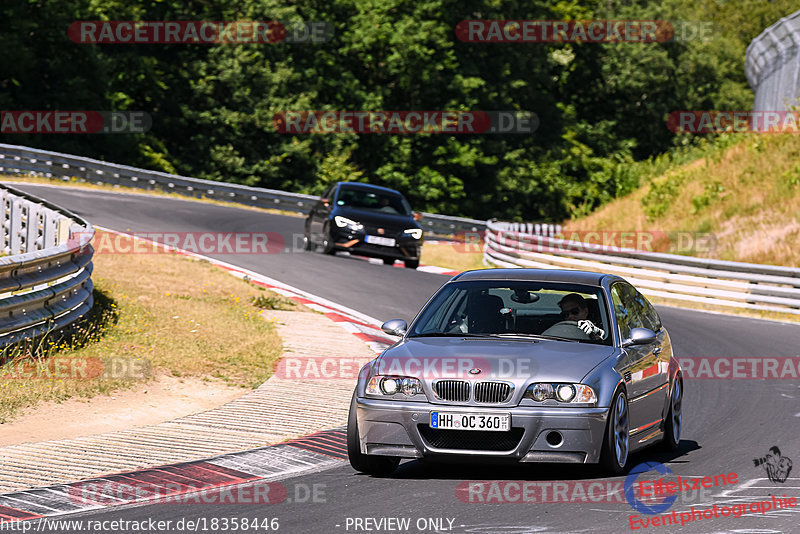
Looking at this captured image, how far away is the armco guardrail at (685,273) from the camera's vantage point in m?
22.6

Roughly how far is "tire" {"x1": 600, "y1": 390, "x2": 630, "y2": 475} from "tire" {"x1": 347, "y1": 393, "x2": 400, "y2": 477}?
139cm

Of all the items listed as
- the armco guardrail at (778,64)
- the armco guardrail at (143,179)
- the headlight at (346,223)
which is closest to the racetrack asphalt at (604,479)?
the headlight at (346,223)

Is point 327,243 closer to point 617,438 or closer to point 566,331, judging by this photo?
point 566,331

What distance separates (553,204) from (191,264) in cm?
4260

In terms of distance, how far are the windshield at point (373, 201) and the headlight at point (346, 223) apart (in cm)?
49

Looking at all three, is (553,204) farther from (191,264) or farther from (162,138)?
(191,264)

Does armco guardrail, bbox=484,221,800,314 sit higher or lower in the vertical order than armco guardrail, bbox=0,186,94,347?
lower

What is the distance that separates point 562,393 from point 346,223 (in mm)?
17413

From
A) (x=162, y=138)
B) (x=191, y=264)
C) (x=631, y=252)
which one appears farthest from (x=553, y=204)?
(x=191, y=264)

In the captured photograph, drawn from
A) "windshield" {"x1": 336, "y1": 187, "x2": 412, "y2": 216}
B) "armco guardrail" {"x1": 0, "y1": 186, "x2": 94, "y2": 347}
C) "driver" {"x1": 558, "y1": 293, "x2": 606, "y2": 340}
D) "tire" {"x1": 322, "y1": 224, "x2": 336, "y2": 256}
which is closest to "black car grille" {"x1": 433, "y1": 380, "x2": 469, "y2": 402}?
"driver" {"x1": 558, "y1": 293, "x2": 606, "y2": 340}

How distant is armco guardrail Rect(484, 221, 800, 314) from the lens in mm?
22562

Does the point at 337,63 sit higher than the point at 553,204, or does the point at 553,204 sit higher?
the point at 337,63

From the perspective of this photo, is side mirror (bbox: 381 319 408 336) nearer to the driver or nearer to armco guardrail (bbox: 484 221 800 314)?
the driver

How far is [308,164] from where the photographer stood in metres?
56.8
